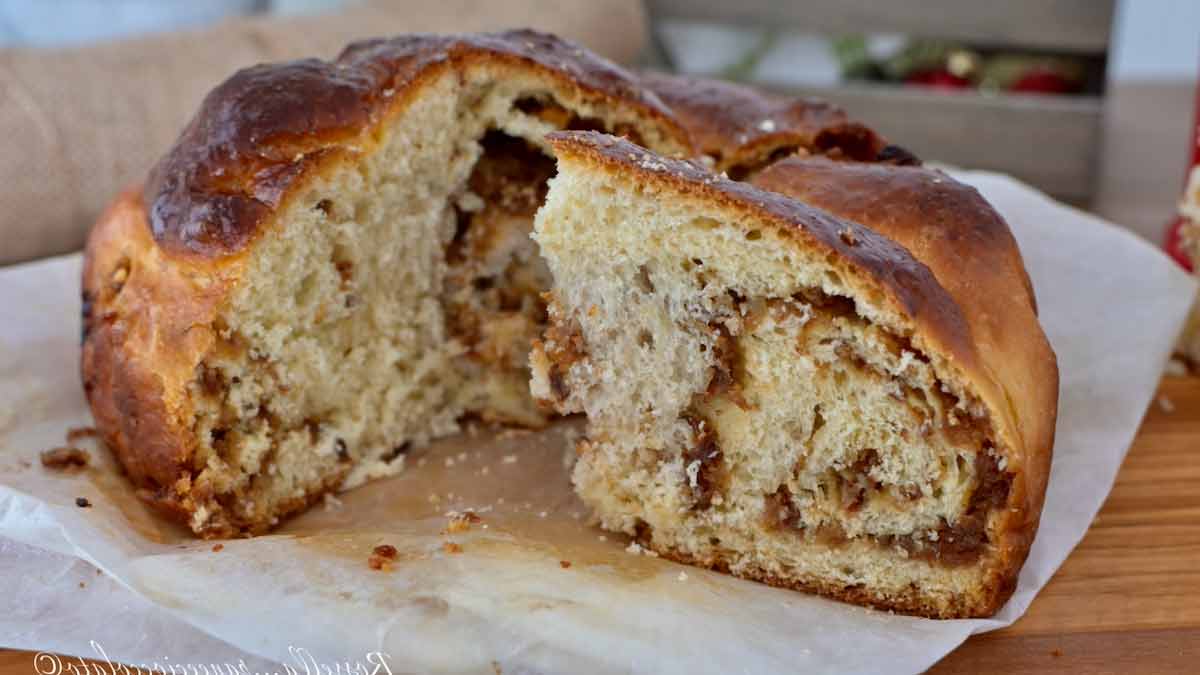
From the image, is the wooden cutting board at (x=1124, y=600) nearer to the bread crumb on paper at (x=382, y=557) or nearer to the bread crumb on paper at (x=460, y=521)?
the bread crumb on paper at (x=382, y=557)

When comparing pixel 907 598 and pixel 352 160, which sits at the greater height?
pixel 352 160

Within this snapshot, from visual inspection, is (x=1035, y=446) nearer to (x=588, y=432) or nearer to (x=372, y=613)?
(x=588, y=432)

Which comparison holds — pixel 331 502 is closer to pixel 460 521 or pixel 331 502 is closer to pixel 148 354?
pixel 460 521

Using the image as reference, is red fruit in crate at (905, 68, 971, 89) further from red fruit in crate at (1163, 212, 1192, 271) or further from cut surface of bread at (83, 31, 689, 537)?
cut surface of bread at (83, 31, 689, 537)

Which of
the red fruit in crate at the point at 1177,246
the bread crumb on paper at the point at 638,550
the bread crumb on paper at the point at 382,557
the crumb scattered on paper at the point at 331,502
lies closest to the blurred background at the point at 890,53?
the red fruit in crate at the point at 1177,246

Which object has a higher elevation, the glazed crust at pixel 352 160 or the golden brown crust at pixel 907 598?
the glazed crust at pixel 352 160

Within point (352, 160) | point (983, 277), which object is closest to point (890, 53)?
point (983, 277)
